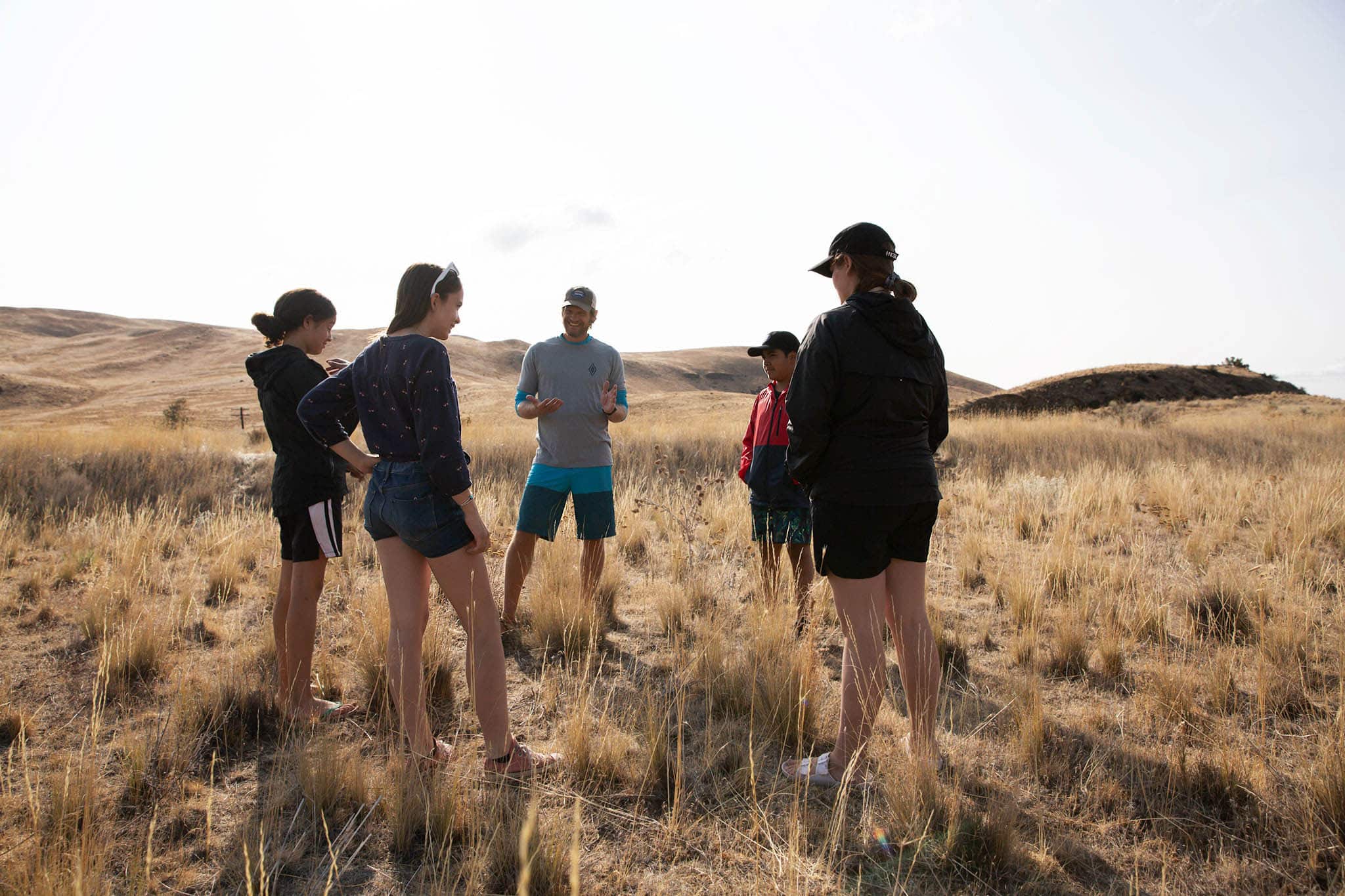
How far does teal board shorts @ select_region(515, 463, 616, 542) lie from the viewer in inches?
170

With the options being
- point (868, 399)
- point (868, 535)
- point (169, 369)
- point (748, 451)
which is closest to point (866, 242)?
point (868, 399)

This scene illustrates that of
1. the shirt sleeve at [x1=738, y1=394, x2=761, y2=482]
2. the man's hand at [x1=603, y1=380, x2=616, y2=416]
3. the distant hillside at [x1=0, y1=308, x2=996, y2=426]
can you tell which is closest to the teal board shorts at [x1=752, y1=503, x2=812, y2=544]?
the shirt sleeve at [x1=738, y1=394, x2=761, y2=482]

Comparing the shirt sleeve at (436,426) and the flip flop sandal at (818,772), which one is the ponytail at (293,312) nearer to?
the shirt sleeve at (436,426)

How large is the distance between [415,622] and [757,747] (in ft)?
5.22

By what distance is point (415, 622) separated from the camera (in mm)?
2627

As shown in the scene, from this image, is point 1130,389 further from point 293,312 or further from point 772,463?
point 293,312

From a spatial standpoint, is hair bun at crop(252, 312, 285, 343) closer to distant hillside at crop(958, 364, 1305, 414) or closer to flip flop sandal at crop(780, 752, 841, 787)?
flip flop sandal at crop(780, 752, 841, 787)

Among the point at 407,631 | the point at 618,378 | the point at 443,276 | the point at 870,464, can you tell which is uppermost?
the point at 443,276

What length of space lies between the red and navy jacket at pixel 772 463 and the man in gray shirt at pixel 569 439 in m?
0.91

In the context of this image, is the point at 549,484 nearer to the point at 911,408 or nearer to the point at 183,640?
the point at 183,640

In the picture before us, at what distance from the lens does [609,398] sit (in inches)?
169

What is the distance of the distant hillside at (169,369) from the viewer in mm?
36781

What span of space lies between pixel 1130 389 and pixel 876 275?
995 inches

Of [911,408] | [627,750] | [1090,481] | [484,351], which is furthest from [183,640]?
[484,351]
